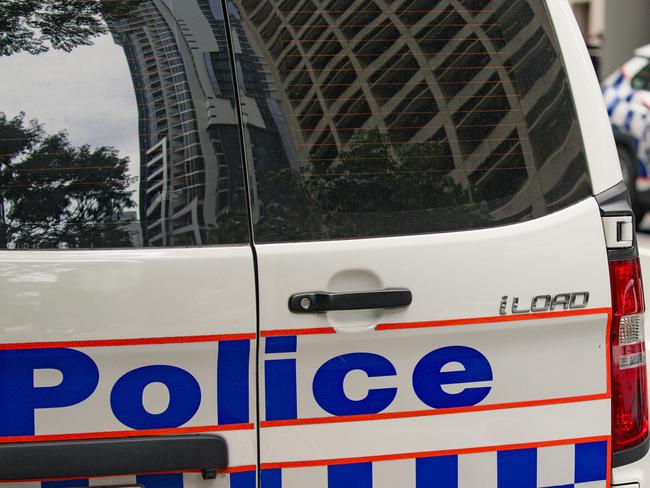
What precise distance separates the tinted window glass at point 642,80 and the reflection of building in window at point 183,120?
7.72 metres

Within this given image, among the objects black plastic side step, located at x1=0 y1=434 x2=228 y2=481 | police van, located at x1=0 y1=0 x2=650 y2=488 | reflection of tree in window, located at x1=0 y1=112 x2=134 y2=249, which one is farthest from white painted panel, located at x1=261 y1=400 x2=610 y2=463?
reflection of tree in window, located at x1=0 y1=112 x2=134 y2=249

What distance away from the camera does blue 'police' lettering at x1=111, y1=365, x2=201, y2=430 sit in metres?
1.88

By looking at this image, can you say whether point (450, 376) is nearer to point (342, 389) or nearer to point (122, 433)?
point (342, 389)

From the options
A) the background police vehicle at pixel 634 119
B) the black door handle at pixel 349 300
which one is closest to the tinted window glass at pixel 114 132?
the black door handle at pixel 349 300

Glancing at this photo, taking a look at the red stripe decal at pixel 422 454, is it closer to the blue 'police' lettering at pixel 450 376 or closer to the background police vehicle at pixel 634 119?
the blue 'police' lettering at pixel 450 376

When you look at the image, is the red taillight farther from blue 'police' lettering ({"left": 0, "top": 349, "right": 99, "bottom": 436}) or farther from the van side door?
blue 'police' lettering ({"left": 0, "top": 349, "right": 99, "bottom": 436})

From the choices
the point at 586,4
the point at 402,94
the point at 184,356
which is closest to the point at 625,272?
the point at 402,94

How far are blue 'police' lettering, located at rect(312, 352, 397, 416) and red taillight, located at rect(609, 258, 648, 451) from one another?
0.46 meters

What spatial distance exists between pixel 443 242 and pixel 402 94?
0.97ft

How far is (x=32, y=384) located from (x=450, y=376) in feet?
2.45

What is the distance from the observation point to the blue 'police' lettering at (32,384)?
6.05ft

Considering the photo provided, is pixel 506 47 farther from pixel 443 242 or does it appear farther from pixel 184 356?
pixel 184 356

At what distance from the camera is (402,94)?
203cm

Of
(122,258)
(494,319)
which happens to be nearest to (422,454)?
(494,319)
